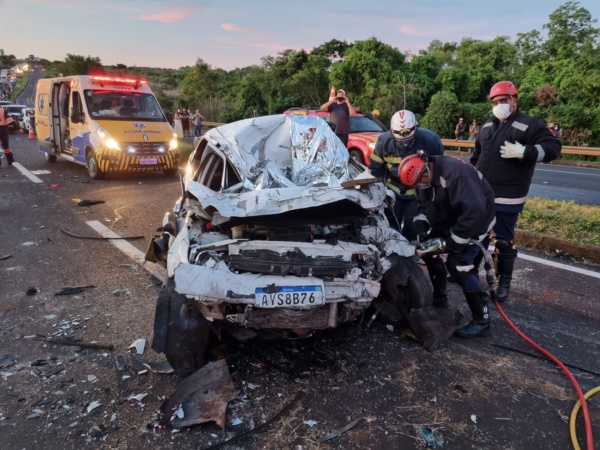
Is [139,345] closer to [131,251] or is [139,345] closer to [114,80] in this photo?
[131,251]

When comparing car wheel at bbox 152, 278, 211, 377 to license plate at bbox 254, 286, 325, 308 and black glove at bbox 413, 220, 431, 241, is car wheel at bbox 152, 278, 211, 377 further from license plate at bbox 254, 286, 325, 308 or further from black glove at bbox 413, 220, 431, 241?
black glove at bbox 413, 220, 431, 241

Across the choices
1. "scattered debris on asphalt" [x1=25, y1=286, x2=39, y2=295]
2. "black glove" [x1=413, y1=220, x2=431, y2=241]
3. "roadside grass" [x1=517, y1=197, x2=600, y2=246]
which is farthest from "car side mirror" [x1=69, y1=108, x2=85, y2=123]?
"roadside grass" [x1=517, y1=197, x2=600, y2=246]

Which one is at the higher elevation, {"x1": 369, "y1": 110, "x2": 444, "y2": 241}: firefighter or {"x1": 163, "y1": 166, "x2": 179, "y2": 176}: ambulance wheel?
{"x1": 369, "y1": 110, "x2": 444, "y2": 241}: firefighter

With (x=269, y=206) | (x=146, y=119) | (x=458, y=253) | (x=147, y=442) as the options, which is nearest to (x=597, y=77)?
(x=146, y=119)

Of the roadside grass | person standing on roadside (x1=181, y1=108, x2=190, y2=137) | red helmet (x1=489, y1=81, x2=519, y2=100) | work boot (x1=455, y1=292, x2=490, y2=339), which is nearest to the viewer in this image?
work boot (x1=455, y1=292, x2=490, y2=339)

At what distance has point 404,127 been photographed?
4.38 metres

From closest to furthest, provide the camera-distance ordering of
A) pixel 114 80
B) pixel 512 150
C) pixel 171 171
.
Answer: pixel 512 150 < pixel 114 80 < pixel 171 171

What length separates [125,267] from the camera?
508 centimetres

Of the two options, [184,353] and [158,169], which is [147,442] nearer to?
[184,353]

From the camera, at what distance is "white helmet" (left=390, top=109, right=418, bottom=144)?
4391mm

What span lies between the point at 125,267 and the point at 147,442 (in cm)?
292

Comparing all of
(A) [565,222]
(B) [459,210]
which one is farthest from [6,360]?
(A) [565,222]

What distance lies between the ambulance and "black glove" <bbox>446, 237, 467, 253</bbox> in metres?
8.12

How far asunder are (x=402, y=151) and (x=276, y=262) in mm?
2340
